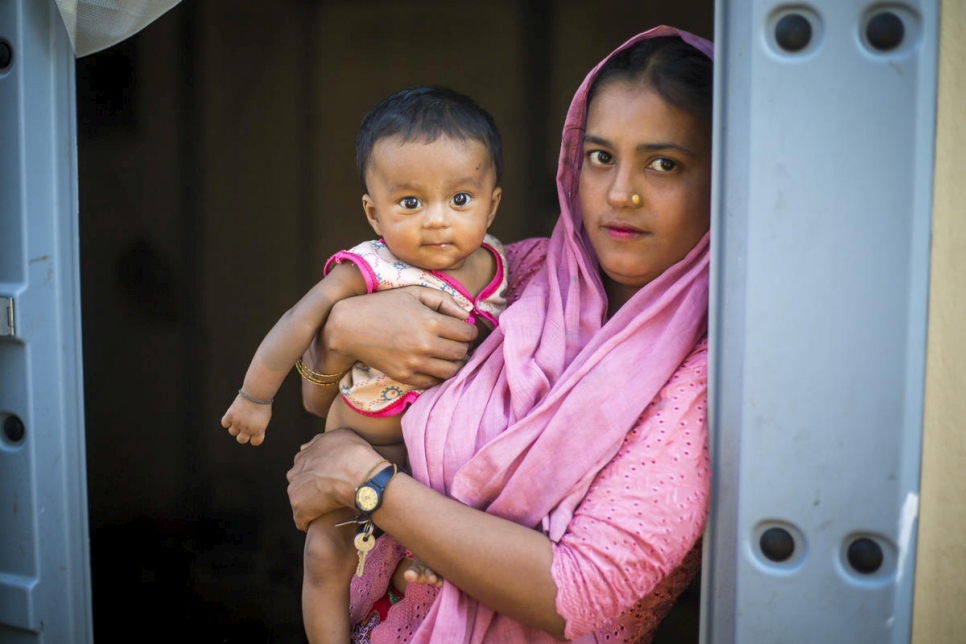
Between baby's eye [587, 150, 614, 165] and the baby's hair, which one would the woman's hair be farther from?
the baby's hair

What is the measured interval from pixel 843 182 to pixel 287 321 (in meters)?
1.24

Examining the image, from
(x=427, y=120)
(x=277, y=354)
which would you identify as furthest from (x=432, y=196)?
(x=277, y=354)

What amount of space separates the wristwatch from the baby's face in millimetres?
535

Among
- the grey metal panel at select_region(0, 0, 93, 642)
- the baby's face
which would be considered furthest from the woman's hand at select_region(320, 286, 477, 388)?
the grey metal panel at select_region(0, 0, 93, 642)

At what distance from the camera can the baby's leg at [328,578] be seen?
72.4 inches

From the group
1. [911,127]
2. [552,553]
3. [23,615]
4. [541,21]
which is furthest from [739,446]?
[541,21]

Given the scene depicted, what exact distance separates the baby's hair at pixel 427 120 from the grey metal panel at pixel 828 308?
0.70 meters

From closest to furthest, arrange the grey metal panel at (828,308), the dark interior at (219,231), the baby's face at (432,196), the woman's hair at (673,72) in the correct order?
the grey metal panel at (828,308), the woman's hair at (673,72), the baby's face at (432,196), the dark interior at (219,231)

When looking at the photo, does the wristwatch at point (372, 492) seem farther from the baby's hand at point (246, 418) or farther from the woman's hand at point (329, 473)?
the baby's hand at point (246, 418)

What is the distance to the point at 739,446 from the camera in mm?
1295

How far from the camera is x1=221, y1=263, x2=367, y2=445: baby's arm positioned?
6.18 feet

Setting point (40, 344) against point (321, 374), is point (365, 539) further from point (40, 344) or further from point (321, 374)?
point (40, 344)

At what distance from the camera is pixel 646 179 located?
1701 millimetres

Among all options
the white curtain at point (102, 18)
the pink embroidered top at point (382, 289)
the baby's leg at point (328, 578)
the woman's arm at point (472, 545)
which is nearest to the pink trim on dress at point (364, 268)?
the pink embroidered top at point (382, 289)
